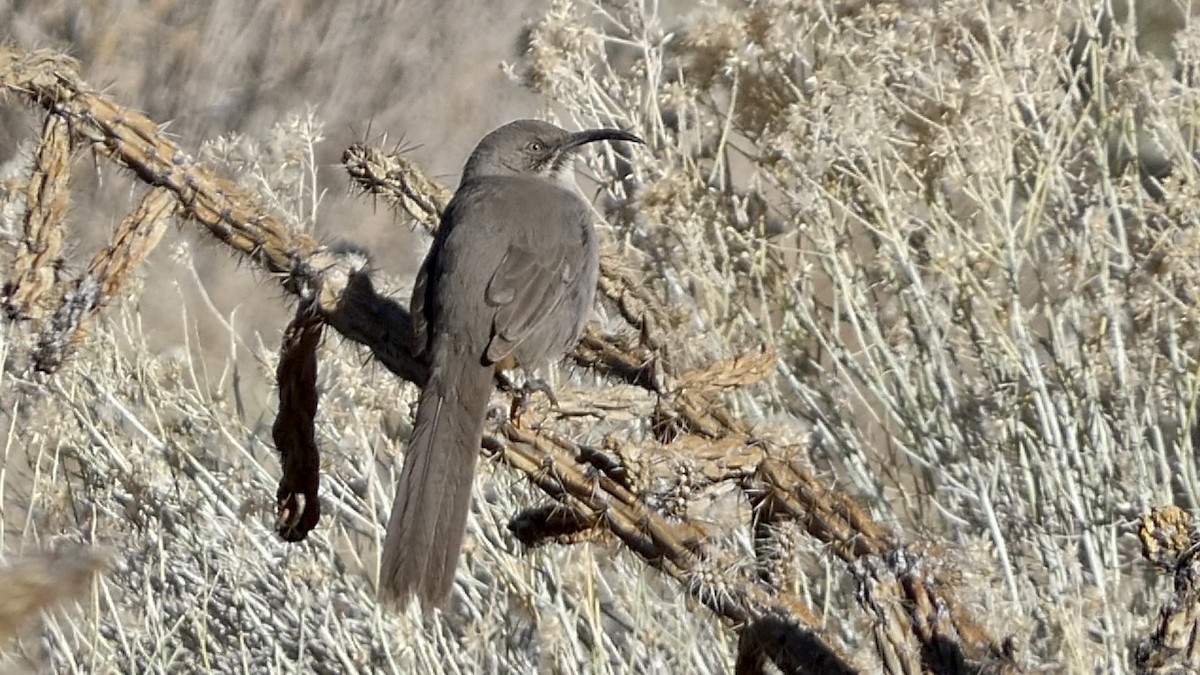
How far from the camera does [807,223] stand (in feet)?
16.5

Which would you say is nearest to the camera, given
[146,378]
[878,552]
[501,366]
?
[878,552]

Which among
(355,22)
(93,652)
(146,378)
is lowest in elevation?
(93,652)

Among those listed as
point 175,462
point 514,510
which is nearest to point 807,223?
point 514,510

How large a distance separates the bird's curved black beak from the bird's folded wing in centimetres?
37

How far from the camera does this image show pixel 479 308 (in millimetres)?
3717

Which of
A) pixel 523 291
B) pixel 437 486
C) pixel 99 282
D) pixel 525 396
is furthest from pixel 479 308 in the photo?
pixel 99 282

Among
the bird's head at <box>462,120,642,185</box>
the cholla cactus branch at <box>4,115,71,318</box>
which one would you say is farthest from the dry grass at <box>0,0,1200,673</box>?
the bird's head at <box>462,120,642,185</box>

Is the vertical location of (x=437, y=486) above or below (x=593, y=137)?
below

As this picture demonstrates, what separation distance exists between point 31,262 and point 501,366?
101 cm

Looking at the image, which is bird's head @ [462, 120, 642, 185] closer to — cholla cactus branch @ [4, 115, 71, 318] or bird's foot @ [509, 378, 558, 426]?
bird's foot @ [509, 378, 558, 426]

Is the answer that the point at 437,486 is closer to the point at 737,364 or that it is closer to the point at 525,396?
the point at 525,396

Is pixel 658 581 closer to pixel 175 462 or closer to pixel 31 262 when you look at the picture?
pixel 175 462

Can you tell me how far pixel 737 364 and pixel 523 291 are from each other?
2.45ft

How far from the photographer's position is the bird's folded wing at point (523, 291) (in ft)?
12.1
